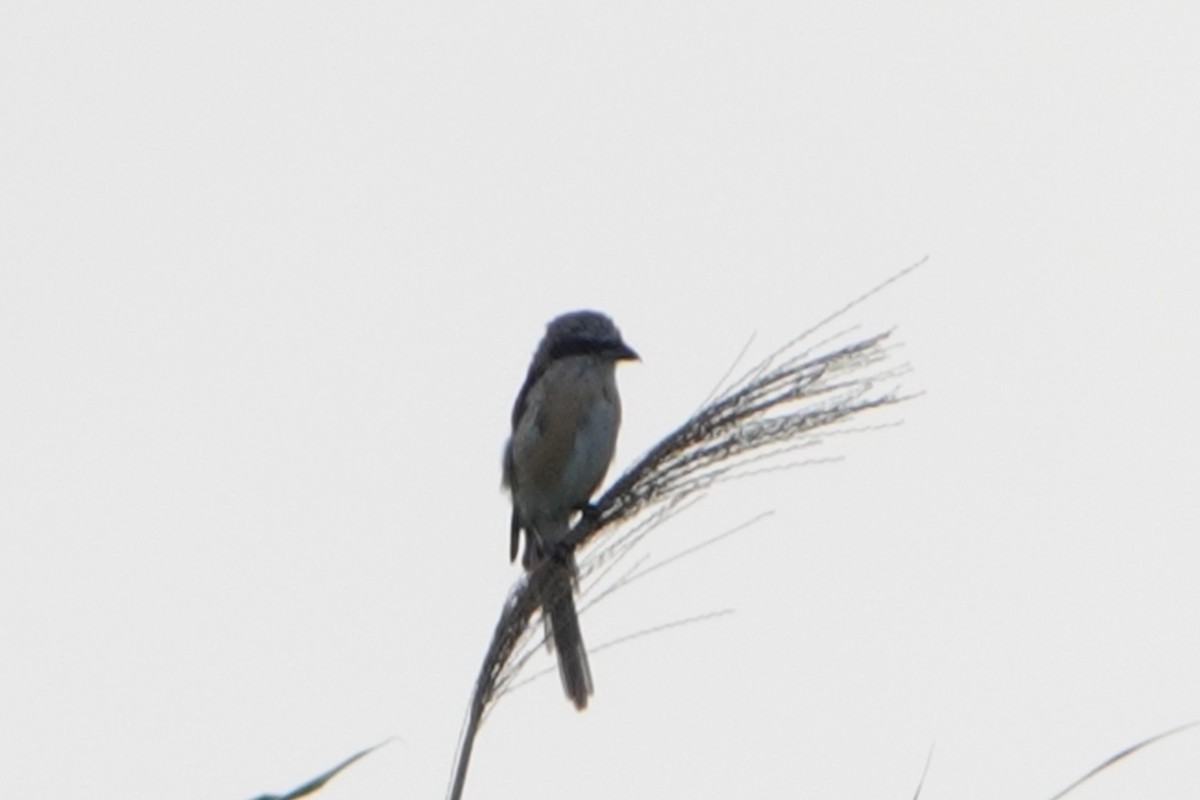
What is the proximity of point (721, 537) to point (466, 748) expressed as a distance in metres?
0.48

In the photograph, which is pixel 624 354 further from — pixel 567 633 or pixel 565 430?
pixel 567 633

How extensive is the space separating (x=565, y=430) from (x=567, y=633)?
3.24 m

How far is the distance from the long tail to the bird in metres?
1.60

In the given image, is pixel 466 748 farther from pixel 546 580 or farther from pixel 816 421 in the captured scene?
pixel 816 421

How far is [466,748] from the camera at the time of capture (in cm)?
260

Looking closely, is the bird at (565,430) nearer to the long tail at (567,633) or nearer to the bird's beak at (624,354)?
the bird's beak at (624,354)

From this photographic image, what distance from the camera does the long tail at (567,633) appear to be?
3189mm

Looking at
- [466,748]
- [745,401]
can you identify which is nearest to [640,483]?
[745,401]

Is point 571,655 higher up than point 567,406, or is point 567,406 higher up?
point 567,406

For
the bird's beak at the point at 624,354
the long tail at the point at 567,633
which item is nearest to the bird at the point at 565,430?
the bird's beak at the point at 624,354

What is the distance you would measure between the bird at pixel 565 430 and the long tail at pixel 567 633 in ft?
5.25

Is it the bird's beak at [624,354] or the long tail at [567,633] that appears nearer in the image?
the long tail at [567,633]

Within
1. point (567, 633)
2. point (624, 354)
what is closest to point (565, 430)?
point (624, 354)

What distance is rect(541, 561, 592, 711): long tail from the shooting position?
319 centimetres
